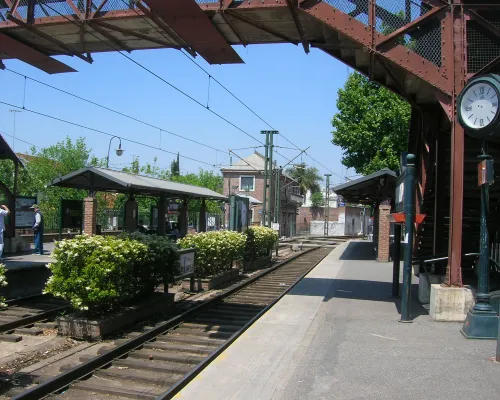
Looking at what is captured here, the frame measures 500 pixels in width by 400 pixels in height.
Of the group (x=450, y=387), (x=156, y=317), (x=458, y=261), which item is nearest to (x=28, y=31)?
(x=156, y=317)

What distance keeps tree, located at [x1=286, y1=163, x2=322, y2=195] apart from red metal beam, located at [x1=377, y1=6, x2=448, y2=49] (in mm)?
76360

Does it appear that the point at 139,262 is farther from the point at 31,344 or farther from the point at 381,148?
the point at 381,148

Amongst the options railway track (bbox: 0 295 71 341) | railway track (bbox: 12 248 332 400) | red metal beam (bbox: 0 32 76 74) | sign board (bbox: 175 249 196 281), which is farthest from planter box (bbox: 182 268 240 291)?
red metal beam (bbox: 0 32 76 74)

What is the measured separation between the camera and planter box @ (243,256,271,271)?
18405 mm

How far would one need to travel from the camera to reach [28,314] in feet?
32.1

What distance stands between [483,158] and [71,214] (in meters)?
19.0

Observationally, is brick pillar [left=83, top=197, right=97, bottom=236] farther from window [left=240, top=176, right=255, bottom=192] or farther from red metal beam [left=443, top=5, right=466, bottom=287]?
window [left=240, top=176, right=255, bottom=192]

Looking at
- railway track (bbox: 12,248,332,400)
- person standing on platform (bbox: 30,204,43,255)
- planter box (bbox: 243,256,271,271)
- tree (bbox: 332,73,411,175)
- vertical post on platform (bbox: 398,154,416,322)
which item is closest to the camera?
railway track (bbox: 12,248,332,400)

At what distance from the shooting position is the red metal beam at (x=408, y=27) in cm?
887

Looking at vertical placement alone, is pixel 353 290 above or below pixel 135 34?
below

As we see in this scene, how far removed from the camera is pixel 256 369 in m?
6.15

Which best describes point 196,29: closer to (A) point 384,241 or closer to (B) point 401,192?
(B) point 401,192

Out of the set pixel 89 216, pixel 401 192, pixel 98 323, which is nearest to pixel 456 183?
pixel 401 192

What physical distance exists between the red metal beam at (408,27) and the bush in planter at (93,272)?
5.73 meters
